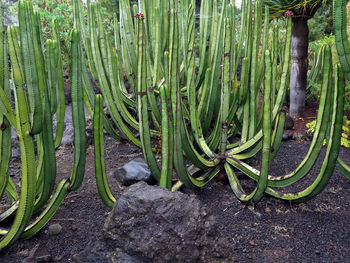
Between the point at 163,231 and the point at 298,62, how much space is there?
3.22m

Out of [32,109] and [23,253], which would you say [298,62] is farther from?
[23,253]

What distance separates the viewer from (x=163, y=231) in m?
1.12

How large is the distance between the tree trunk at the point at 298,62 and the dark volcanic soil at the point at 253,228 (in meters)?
1.81

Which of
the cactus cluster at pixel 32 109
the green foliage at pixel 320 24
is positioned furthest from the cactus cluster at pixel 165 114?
the green foliage at pixel 320 24

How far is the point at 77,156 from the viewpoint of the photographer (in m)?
1.51

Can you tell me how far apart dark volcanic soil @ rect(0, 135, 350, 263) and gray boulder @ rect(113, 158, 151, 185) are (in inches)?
2.9

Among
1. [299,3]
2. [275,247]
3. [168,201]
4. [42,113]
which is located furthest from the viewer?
Result: [299,3]

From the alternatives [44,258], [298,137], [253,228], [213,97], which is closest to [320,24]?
[298,137]

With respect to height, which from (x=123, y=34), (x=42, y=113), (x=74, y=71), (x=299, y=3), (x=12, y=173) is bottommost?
(x=12, y=173)

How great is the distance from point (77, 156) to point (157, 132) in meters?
1.22

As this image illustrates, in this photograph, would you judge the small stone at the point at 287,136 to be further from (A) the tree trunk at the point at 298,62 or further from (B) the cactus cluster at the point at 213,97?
(A) the tree trunk at the point at 298,62

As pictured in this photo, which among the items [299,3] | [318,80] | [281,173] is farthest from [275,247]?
[318,80]

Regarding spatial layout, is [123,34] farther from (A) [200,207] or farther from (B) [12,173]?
(A) [200,207]

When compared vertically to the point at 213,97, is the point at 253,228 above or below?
below
